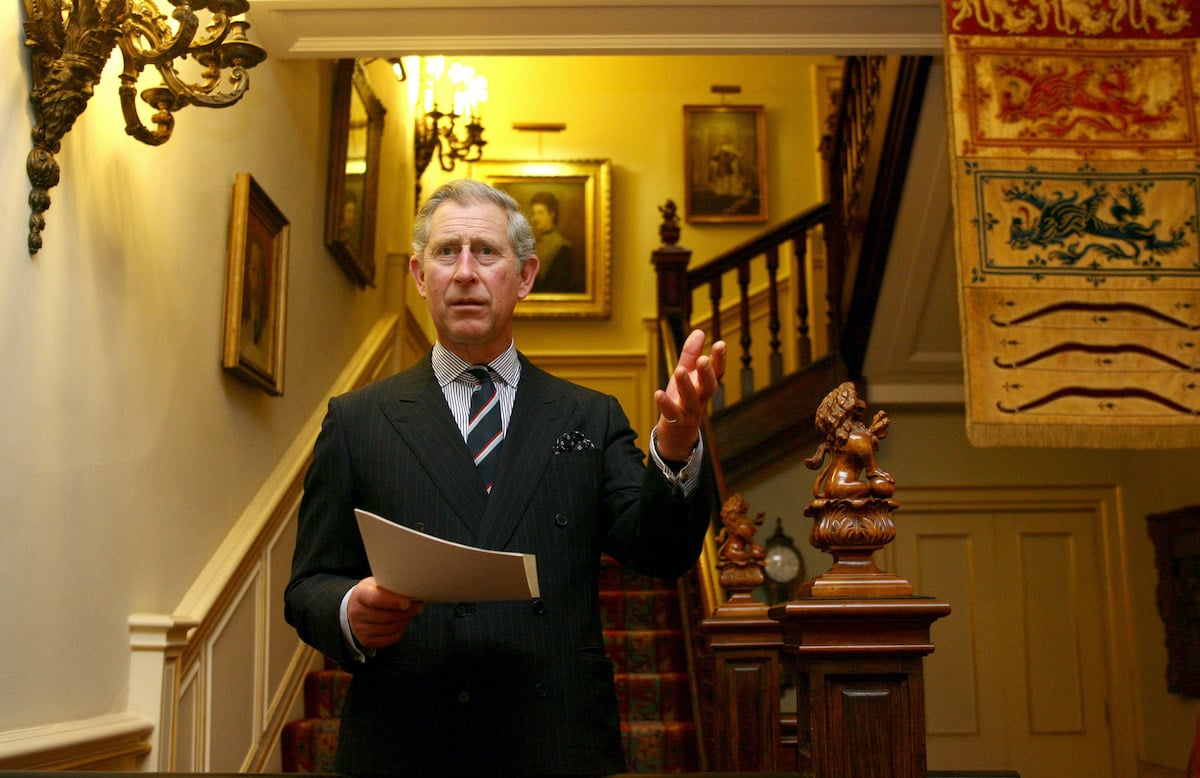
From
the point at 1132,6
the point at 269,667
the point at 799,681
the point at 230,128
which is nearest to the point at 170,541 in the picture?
the point at 269,667

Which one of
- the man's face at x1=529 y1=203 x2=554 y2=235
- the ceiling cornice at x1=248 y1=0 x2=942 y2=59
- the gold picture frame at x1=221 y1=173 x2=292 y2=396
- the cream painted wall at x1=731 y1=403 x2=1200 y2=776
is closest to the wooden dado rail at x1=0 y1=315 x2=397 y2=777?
the gold picture frame at x1=221 y1=173 x2=292 y2=396

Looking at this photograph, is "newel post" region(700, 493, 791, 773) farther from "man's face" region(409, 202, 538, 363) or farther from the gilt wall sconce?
the gilt wall sconce

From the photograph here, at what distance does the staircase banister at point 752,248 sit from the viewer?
269 inches

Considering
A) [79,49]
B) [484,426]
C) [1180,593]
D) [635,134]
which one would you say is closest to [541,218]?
[635,134]

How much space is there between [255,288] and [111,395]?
51.1 inches

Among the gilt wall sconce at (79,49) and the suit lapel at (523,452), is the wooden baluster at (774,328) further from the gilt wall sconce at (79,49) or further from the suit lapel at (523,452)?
the suit lapel at (523,452)

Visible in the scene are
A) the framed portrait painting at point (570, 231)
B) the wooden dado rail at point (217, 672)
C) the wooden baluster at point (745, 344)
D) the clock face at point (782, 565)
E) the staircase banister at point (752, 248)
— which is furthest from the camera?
the framed portrait painting at point (570, 231)

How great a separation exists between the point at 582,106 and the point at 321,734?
602 cm

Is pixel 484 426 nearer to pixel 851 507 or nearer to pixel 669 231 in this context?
pixel 851 507

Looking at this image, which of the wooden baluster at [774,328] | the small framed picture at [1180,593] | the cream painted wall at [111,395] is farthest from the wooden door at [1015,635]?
the cream painted wall at [111,395]

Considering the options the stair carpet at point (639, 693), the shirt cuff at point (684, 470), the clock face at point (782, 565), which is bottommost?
the stair carpet at point (639, 693)

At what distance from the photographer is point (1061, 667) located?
22.3ft

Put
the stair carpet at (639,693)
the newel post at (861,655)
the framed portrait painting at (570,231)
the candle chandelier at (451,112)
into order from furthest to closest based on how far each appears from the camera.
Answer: the framed portrait painting at (570,231) → the candle chandelier at (451,112) → the stair carpet at (639,693) → the newel post at (861,655)

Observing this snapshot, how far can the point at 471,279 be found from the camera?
77.7 inches
